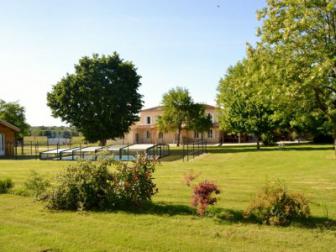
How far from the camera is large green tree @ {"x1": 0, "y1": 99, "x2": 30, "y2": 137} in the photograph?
192 feet

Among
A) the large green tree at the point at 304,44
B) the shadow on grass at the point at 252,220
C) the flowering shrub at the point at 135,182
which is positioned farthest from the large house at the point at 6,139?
the shadow on grass at the point at 252,220

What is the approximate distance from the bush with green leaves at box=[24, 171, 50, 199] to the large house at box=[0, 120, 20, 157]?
91.9 feet

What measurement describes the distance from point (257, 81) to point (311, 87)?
372 centimetres

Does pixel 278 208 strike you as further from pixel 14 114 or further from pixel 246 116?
pixel 14 114

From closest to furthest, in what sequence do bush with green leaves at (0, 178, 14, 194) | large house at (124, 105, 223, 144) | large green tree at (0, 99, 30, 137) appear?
1. bush with green leaves at (0, 178, 14, 194)
2. large green tree at (0, 99, 30, 137)
3. large house at (124, 105, 223, 144)

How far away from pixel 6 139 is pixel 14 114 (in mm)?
23368

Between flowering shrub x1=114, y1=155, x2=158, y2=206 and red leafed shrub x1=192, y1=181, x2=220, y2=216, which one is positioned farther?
flowering shrub x1=114, y1=155, x2=158, y2=206

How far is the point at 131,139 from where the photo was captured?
72.0 metres

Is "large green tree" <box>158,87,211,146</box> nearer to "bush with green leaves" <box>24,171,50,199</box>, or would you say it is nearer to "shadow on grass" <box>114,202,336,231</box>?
"bush with green leaves" <box>24,171,50,199</box>

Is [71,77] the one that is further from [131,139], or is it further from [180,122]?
[131,139]

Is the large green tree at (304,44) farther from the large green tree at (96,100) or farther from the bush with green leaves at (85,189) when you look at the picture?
the large green tree at (96,100)

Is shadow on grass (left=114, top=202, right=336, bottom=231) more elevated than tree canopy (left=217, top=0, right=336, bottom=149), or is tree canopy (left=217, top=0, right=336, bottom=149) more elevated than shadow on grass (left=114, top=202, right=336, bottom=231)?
tree canopy (left=217, top=0, right=336, bottom=149)

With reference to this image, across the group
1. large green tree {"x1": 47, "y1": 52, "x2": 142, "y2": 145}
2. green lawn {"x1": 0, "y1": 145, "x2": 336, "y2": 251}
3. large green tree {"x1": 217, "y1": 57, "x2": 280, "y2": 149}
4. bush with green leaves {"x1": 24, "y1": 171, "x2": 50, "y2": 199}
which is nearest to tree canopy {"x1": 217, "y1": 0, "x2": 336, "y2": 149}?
large green tree {"x1": 217, "y1": 57, "x2": 280, "y2": 149}

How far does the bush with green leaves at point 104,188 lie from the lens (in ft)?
31.7
